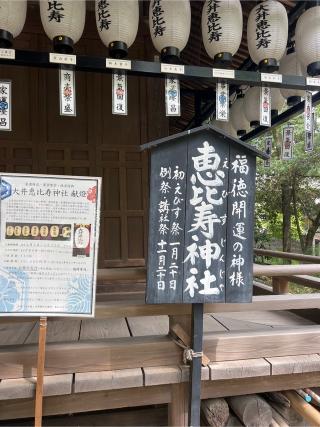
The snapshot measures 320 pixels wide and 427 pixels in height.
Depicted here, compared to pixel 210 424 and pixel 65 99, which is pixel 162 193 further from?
pixel 210 424

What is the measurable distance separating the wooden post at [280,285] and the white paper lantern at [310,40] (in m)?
2.40

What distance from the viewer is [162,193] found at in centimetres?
221

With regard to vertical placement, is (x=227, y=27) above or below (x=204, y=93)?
below

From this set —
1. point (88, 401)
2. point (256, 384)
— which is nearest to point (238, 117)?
point (256, 384)

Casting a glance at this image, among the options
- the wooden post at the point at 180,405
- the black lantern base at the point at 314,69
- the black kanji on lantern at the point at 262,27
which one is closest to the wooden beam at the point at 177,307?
the wooden post at the point at 180,405

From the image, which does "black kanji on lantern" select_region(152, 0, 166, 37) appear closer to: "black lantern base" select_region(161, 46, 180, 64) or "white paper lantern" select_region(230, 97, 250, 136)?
"black lantern base" select_region(161, 46, 180, 64)

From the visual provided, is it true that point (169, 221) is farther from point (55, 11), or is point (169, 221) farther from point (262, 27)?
point (262, 27)

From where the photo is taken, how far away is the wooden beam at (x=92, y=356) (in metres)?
2.32

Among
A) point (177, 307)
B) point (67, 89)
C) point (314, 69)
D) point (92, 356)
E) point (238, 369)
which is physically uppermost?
point (314, 69)

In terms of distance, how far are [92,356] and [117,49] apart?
2425mm

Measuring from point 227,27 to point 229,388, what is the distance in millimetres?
3066

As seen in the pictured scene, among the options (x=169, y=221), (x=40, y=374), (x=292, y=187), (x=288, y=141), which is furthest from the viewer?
(x=292, y=187)

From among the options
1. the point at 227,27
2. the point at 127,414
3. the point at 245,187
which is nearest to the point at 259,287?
the point at 127,414

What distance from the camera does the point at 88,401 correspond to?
251 cm
